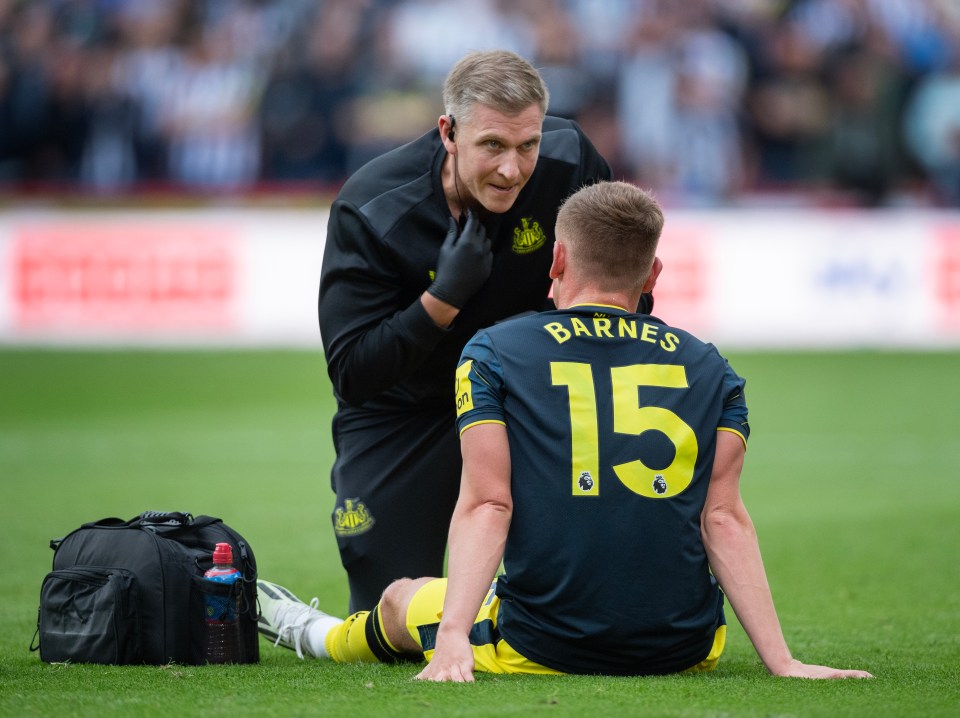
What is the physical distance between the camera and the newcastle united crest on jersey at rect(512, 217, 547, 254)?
5.45 metres

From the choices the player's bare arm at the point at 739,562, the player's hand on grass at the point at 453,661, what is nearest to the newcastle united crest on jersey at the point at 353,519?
the player's hand on grass at the point at 453,661

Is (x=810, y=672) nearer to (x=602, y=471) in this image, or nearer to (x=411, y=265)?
(x=602, y=471)

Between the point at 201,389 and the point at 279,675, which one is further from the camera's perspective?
the point at 201,389

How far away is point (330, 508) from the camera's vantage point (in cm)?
924

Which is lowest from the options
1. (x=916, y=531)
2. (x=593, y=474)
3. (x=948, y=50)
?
(x=916, y=531)

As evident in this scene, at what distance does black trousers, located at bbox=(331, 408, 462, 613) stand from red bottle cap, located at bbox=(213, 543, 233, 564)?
2.79 ft

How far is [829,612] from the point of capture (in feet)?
19.2

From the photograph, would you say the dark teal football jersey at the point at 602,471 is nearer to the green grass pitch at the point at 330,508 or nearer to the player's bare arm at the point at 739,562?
the player's bare arm at the point at 739,562

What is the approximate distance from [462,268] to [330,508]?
458 cm

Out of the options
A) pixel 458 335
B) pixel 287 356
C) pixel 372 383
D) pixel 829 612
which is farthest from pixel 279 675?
pixel 287 356

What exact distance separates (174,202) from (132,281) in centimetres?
108

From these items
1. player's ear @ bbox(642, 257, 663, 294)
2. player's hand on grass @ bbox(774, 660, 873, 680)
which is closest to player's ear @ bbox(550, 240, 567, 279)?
player's ear @ bbox(642, 257, 663, 294)

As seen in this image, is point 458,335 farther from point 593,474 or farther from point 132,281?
point 132,281

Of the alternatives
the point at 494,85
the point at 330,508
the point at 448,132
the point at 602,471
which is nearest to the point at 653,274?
the point at 602,471
